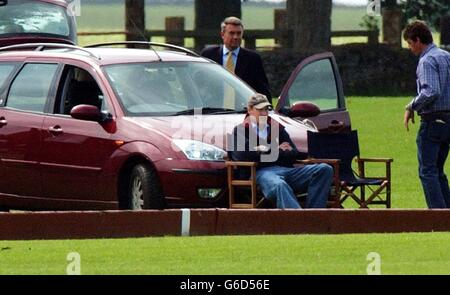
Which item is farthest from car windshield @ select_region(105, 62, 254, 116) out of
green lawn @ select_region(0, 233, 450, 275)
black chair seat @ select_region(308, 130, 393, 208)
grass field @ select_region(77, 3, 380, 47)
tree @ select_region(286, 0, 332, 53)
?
grass field @ select_region(77, 3, 380, 47)

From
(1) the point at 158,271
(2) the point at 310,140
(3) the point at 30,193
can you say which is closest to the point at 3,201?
(3) the point at 30,193

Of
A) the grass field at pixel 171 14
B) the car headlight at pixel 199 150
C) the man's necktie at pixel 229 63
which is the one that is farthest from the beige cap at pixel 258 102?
the grass field at pixel 171 14

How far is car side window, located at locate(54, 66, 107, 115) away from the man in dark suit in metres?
2.09

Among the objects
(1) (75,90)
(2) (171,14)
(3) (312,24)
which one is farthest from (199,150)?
(2) (171,14)

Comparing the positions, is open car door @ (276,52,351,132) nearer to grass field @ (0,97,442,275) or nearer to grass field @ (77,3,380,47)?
grass field @ (0,97,442,275)

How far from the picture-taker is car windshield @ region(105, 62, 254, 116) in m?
17.5

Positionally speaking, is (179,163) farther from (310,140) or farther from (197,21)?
(197,21)

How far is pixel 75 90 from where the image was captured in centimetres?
1817

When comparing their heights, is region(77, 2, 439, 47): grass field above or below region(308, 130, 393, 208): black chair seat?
below

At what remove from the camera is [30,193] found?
17984mm

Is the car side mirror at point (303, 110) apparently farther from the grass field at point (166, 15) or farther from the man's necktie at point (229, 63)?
the grass field at point (166, 15)

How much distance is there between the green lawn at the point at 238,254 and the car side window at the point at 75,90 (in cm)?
333

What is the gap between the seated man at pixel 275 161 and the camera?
16453 millimetres
